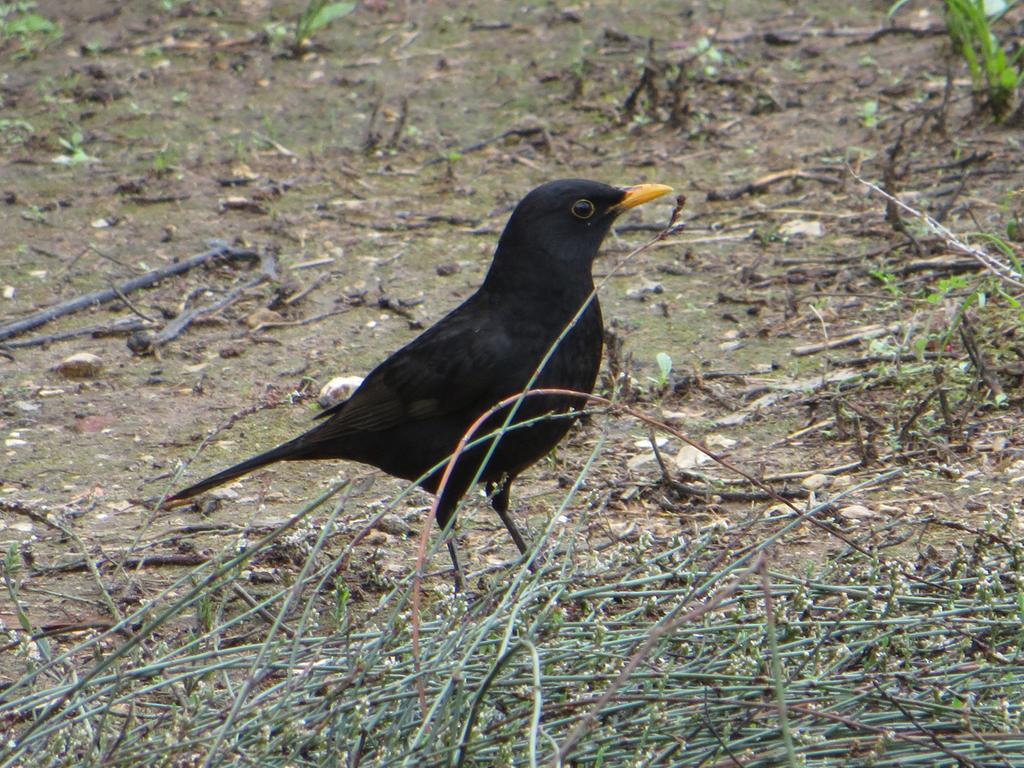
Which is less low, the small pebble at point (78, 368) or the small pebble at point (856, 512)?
the small pebble at point (856, 512)

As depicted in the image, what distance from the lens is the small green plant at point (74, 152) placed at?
8.04m

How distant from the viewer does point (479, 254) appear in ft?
22.6

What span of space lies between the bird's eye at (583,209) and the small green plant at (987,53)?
3.03 metres

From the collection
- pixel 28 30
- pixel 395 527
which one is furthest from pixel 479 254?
pixel 28 30

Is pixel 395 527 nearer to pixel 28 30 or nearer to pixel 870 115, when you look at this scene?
pixel 870 115

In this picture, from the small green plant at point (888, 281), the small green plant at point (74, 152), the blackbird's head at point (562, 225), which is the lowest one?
the small green plant at point (74, 152)

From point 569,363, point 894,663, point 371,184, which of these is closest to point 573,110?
point 371,184

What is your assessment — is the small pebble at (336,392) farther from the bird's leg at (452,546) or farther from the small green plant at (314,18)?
the small green plant at (314,18)

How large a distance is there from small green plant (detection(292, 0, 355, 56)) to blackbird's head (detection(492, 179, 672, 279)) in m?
4.99

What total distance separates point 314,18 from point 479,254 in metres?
2.99

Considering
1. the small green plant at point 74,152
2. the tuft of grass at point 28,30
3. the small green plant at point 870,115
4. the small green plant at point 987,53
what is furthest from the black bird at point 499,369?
the tuft of grass at point 28,30

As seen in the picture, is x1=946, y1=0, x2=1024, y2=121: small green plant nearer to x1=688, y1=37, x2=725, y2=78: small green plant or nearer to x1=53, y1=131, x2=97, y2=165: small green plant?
x1=688, y1=37, x2=725, y2=78: small green plant

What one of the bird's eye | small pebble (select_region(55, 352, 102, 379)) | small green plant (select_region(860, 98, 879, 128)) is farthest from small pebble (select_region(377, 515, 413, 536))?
small green plant (select_region(860, 98, 879, 128))

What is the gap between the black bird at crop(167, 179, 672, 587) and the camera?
13.6ft
